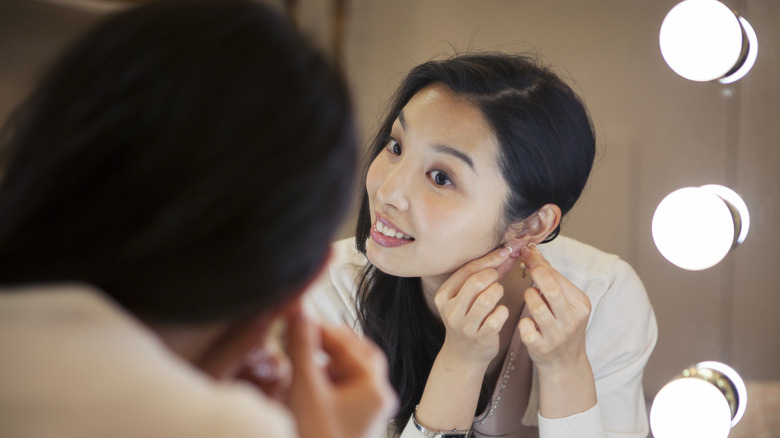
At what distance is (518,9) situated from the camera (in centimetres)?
113

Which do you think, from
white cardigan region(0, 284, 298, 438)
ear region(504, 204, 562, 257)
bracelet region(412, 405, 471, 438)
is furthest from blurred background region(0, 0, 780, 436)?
white cardigan region(0, 284, 298, 438)

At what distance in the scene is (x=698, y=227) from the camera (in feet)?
2.82

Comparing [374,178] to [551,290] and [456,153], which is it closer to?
[456,153]

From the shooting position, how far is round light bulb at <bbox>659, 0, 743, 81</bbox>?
2.76 feet

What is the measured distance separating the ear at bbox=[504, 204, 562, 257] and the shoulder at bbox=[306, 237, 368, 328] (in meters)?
0.24

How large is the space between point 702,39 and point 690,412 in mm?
456

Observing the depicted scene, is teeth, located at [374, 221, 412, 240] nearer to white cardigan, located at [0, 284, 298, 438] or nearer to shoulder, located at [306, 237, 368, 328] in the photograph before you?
shoulder, located at [306, 237, 368, 328]

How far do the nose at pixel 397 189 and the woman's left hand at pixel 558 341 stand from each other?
0.60ft

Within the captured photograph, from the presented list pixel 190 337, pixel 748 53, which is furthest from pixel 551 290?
pixel 190 337

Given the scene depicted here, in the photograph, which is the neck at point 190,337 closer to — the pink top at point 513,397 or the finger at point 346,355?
the finger at point 346,355

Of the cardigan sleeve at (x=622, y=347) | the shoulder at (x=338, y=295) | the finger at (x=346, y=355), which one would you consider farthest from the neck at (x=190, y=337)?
the cardigan sleeve at (x=622, y=347)

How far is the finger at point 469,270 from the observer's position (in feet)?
2.84

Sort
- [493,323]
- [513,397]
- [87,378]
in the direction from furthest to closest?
1. [513,397]
2. [493,323]
3. [87,378]

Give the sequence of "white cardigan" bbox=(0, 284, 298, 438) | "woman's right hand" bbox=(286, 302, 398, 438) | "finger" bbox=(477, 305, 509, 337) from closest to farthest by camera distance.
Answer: "white cardigan" bbox=(0, 284, 298, 438) < "woman's right hand" bbox=(286, 302, 398, 438) < "finger" bbox=(477, 305, 509, 337)
